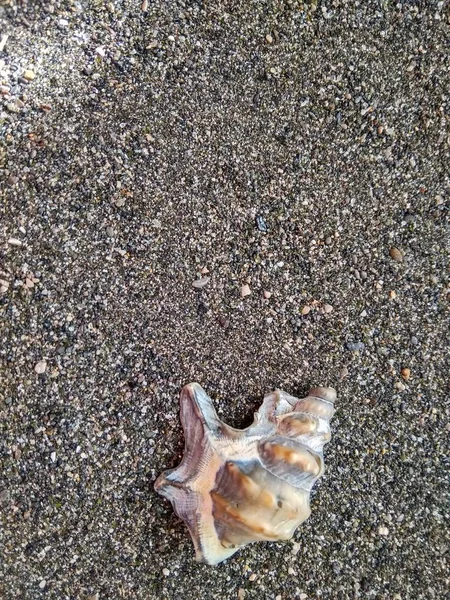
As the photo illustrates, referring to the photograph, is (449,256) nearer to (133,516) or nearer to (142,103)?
(142,103)

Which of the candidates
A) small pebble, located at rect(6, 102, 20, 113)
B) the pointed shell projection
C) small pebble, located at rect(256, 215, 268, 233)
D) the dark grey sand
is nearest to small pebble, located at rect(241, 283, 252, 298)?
the dark grey sand

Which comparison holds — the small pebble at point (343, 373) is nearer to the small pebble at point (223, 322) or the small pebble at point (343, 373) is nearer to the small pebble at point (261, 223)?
the small pebble at point (223, 322)

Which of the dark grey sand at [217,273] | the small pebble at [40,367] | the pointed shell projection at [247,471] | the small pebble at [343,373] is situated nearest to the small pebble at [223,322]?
the dark grey sand at [217,273]

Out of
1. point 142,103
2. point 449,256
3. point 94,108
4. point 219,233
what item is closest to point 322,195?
point 219,233

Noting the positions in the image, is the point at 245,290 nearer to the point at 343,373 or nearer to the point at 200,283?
the point at 200,283

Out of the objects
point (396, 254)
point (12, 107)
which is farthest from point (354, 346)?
point (12, 107)

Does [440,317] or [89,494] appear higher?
[440,317]
